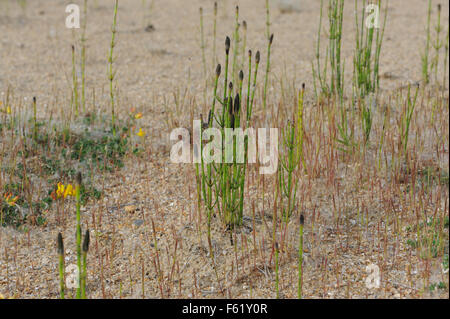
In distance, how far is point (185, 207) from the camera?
2.88 m

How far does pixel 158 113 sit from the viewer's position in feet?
13.2

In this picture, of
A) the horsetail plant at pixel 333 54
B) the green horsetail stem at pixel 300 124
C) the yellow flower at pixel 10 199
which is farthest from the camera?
the horsetail plant at pixel 333 54

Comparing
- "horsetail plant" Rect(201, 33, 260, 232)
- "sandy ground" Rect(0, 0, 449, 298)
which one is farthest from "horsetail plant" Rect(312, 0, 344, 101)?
"horsetail plant" Rect(201, 33, 260, 232)

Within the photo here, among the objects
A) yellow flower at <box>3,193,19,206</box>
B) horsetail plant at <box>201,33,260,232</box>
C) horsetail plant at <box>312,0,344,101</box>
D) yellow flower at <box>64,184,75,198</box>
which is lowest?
yellow flower at <box>3,193,19,206</box>

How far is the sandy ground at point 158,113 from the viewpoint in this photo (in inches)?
93.7

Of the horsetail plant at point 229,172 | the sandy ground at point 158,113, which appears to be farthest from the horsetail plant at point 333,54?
the horsetail plant at point 229,172

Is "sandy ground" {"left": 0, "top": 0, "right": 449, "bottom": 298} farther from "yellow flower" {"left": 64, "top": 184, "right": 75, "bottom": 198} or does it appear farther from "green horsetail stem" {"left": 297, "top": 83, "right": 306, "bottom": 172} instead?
"green horsetail stem" {"left": 297, "top": 83, "right": 306, "bottom": 172}

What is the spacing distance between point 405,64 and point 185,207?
2.71 meters

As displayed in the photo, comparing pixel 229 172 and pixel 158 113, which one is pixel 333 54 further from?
pixel 229 172

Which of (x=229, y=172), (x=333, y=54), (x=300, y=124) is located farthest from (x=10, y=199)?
(x=333, y=54)

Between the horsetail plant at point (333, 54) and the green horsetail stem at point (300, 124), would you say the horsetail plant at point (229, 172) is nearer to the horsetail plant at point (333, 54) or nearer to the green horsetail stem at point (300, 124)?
the green horsetail stem at point (300, 124)

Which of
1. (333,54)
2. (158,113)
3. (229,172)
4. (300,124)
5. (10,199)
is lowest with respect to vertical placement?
(10,199)

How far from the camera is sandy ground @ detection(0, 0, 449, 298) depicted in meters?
2.38
